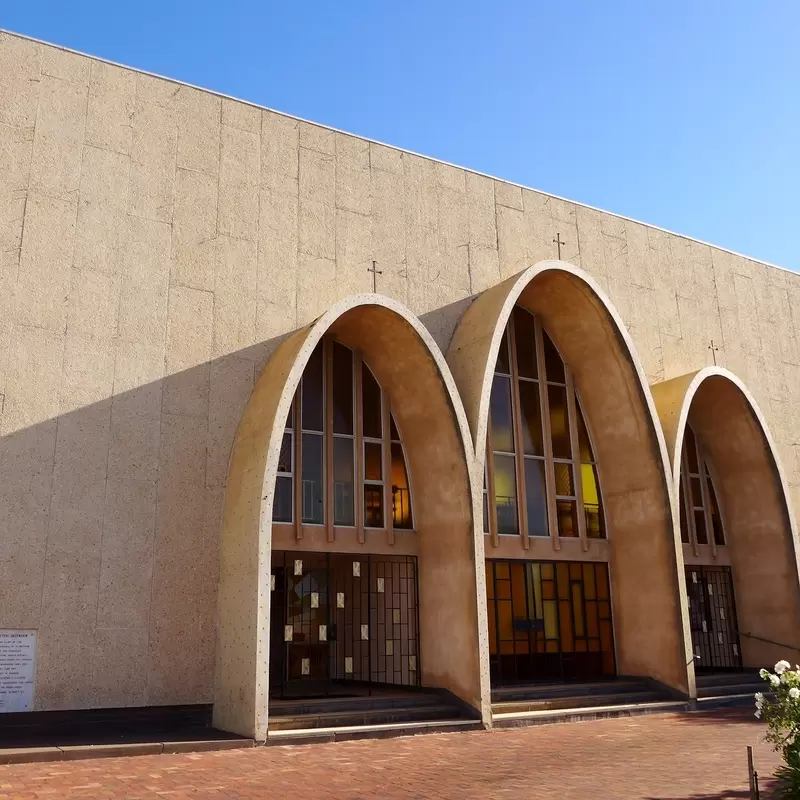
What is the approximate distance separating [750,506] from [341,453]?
31.0 ft

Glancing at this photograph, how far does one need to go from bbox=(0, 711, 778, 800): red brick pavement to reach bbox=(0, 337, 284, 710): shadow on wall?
2571 mm

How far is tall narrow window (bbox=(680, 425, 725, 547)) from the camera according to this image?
18.6 meters

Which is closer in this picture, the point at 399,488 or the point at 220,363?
the point at 220,363

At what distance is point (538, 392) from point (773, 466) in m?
5.39

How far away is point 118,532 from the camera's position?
40.7 ft

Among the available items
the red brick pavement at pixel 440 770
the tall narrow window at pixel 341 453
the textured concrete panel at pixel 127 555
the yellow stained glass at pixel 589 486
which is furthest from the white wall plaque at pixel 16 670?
the yellow stained glass at pixel 589 486

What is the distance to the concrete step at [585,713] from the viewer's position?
517 inches

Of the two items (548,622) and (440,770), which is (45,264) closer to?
(440,770)

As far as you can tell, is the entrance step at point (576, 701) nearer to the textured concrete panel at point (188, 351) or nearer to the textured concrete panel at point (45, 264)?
the textured concrete panel at point (188, 351)

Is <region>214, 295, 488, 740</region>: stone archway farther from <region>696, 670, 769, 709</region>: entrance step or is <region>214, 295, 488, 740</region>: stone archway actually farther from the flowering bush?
the flowering bush

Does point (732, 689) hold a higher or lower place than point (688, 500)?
lower

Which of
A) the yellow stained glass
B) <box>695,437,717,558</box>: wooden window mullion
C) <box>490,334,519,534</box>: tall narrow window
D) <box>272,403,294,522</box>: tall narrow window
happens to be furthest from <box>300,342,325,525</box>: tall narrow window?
<box>695,437,717,558</box>: wooden window mullion

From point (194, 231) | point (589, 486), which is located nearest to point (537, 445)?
point (589, 486)

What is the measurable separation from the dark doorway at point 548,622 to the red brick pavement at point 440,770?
3.58 m
